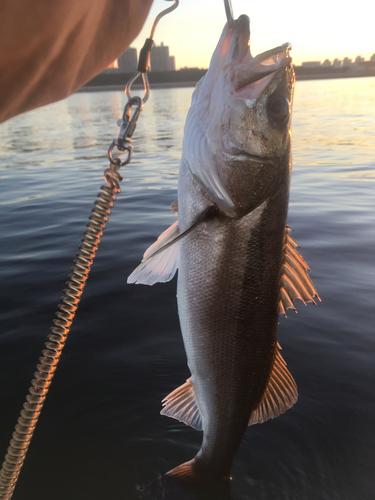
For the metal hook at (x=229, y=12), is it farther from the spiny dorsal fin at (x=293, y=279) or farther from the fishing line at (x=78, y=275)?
the spiny dorsal fin at (x=293, y=279)

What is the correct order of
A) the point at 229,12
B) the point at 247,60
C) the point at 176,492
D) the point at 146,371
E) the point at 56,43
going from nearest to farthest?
the point at 56,43 → the point at 229,12 → the point at 247,60 → the point at 176,492 → the point at 146,371

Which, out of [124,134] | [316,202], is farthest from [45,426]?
[316,202]

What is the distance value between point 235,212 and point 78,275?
836mm

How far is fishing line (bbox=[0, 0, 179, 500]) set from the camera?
180cm

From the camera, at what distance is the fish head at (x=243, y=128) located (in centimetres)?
192

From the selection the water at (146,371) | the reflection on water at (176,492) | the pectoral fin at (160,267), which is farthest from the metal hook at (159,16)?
the water at (146,371)

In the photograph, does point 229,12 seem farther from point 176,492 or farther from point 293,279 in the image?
point 176,492

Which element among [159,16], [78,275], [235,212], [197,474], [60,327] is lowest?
[197,474]

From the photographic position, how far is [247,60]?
1.92 meters

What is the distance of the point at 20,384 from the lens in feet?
12.8

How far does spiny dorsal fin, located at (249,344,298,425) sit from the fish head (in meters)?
1.01

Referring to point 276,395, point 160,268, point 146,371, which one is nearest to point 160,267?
point 160,268

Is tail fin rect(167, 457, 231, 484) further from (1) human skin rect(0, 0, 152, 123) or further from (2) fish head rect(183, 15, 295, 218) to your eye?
(1) human skin rect(0, 0, 152, 123)

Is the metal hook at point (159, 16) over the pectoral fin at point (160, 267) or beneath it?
over
